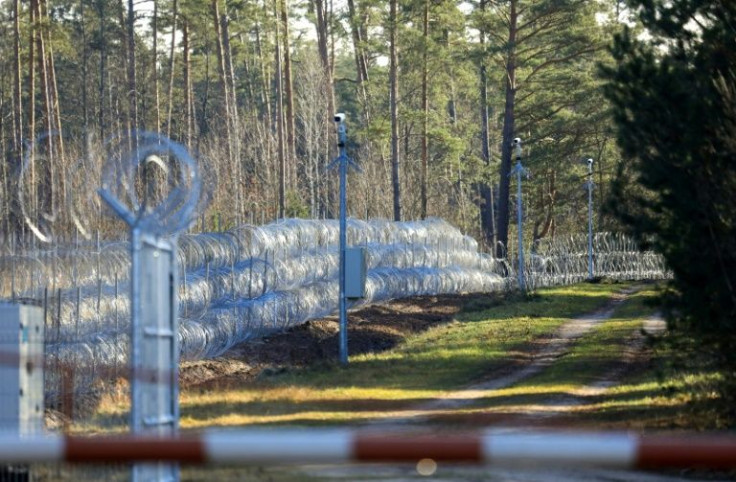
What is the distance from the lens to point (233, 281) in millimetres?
26203

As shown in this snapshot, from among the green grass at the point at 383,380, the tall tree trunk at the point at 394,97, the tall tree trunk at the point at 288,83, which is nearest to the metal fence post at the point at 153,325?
the green grass at the point at 383,380

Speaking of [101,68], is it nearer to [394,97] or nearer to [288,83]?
[288,83]

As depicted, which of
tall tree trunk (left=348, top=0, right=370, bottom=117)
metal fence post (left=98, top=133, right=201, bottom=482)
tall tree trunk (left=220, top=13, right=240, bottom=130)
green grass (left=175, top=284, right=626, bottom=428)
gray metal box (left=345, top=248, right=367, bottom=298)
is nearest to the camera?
metal fence post (left=98, top=133, right=201, bottom=482)

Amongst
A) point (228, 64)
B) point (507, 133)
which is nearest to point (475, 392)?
point (507, 133)

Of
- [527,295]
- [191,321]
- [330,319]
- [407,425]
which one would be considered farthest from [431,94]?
[407,425]

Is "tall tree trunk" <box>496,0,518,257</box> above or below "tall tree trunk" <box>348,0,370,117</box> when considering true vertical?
below

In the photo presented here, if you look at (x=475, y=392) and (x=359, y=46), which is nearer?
(x=475, y=392)

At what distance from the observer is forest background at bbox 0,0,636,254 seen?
51.6 metres

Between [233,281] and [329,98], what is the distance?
37194 mm

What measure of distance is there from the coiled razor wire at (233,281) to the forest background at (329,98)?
5.86m

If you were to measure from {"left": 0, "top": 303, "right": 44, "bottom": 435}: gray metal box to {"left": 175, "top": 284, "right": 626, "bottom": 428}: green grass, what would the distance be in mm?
5278

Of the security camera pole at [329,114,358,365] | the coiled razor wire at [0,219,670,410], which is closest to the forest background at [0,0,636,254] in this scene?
the coiled razor wire at [0,219,670,410]

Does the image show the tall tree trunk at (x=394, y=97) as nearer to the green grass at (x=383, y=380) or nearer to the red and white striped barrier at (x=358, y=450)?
the green grass at (x=383, y=380)

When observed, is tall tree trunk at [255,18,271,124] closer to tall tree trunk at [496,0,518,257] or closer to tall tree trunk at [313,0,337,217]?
tall tree trunk at [313,0,337,217]
